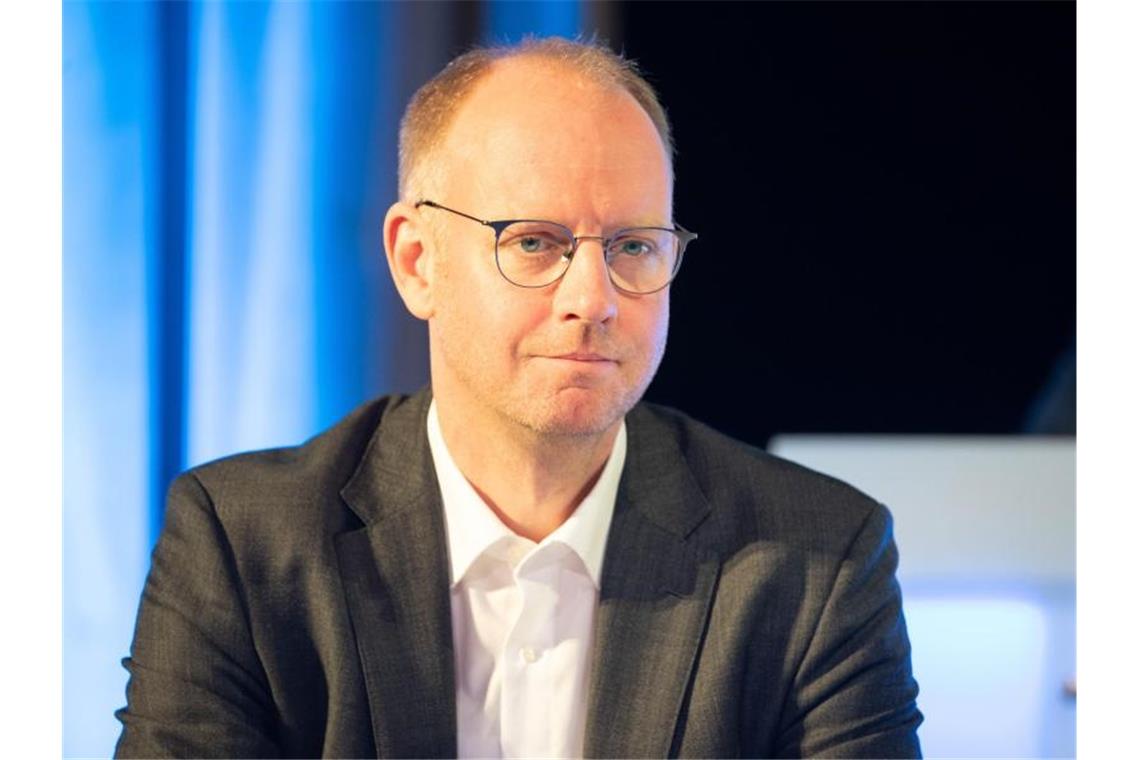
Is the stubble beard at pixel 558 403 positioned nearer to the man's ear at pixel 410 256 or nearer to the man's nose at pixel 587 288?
the man's nose at pixel 587 288

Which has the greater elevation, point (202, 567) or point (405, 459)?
point (405, 459)

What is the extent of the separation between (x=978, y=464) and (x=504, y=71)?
1.21 m

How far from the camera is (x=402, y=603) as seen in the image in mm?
1794

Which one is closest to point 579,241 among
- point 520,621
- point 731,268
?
point 520,621

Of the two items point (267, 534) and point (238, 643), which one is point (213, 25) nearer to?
point (267, 534)

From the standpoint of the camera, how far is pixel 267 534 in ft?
5.94

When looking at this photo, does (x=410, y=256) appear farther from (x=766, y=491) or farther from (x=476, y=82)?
(x=766, y=491)

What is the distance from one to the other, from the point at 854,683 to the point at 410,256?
3.04ft

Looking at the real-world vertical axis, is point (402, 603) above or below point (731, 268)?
below

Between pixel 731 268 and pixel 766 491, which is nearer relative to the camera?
pixel 766 491

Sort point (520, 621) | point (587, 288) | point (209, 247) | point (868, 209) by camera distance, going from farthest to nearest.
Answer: point (868, 209) < point (209, 247) < point (520, 621) < point (587, 288)

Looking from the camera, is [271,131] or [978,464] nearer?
[271,131]

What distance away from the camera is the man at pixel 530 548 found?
5.74 feet

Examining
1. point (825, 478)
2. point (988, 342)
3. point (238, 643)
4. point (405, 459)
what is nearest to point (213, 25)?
point (405, 459)
